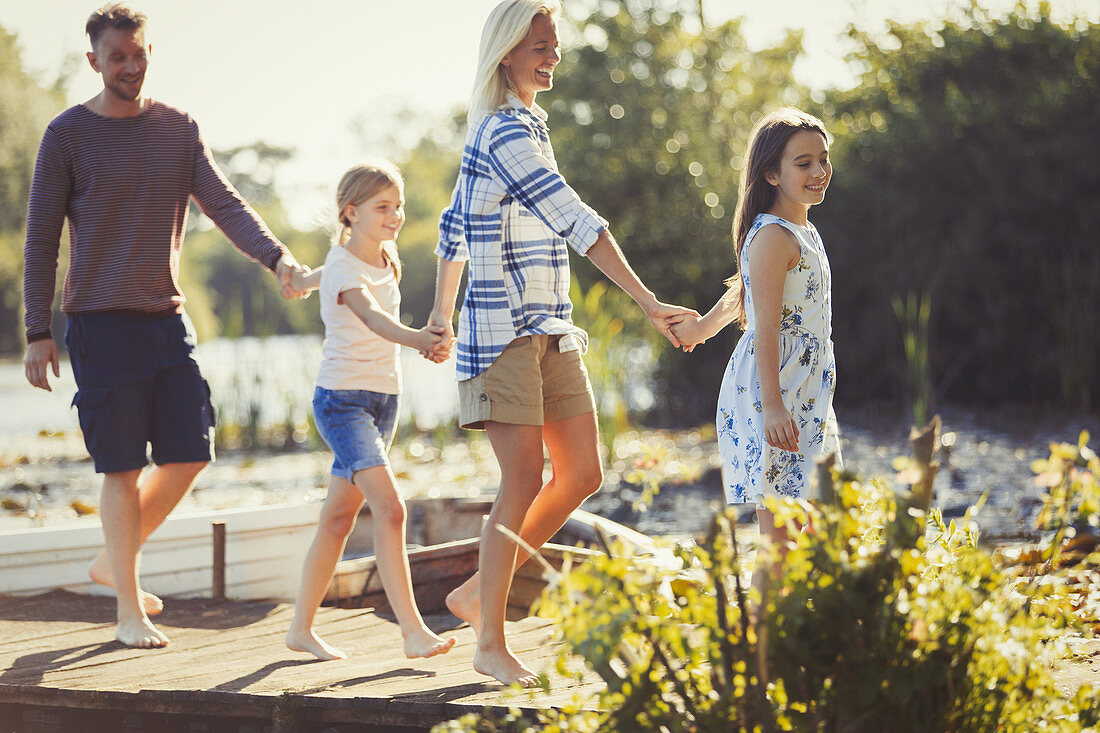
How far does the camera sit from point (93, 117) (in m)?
3.34

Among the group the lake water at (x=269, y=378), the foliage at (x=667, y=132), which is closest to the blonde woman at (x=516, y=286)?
the lake water at (x=269, y=378)

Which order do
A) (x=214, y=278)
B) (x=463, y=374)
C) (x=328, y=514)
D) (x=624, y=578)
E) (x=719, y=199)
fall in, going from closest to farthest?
1. (x=624, y=578)
2. (x=463, y=374)
3. (x=328, y=514)
4. (x=719, y=199)
5. (x=214, y=278)

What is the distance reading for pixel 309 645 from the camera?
3100mm

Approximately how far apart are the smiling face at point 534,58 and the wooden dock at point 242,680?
4.42 ft

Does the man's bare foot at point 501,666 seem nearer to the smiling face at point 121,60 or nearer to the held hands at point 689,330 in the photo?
the held hands at point 689,330

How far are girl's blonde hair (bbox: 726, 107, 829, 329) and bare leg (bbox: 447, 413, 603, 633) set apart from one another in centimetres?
52

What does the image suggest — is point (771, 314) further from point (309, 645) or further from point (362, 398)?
point (309, 645)

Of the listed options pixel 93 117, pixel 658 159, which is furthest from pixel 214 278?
pixel 93 117

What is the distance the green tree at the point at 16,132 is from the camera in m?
19.7

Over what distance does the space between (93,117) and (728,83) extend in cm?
994

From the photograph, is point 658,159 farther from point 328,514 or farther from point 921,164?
point 328,514

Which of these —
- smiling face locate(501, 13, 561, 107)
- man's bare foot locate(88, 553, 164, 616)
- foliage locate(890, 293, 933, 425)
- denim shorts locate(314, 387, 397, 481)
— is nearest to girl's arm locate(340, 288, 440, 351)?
denim shorts locate(314, 387, 397, 481)

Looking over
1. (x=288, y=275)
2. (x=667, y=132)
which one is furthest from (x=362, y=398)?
(x=667, y=132)

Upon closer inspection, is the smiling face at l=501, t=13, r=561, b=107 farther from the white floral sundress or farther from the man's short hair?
the man's short hair
